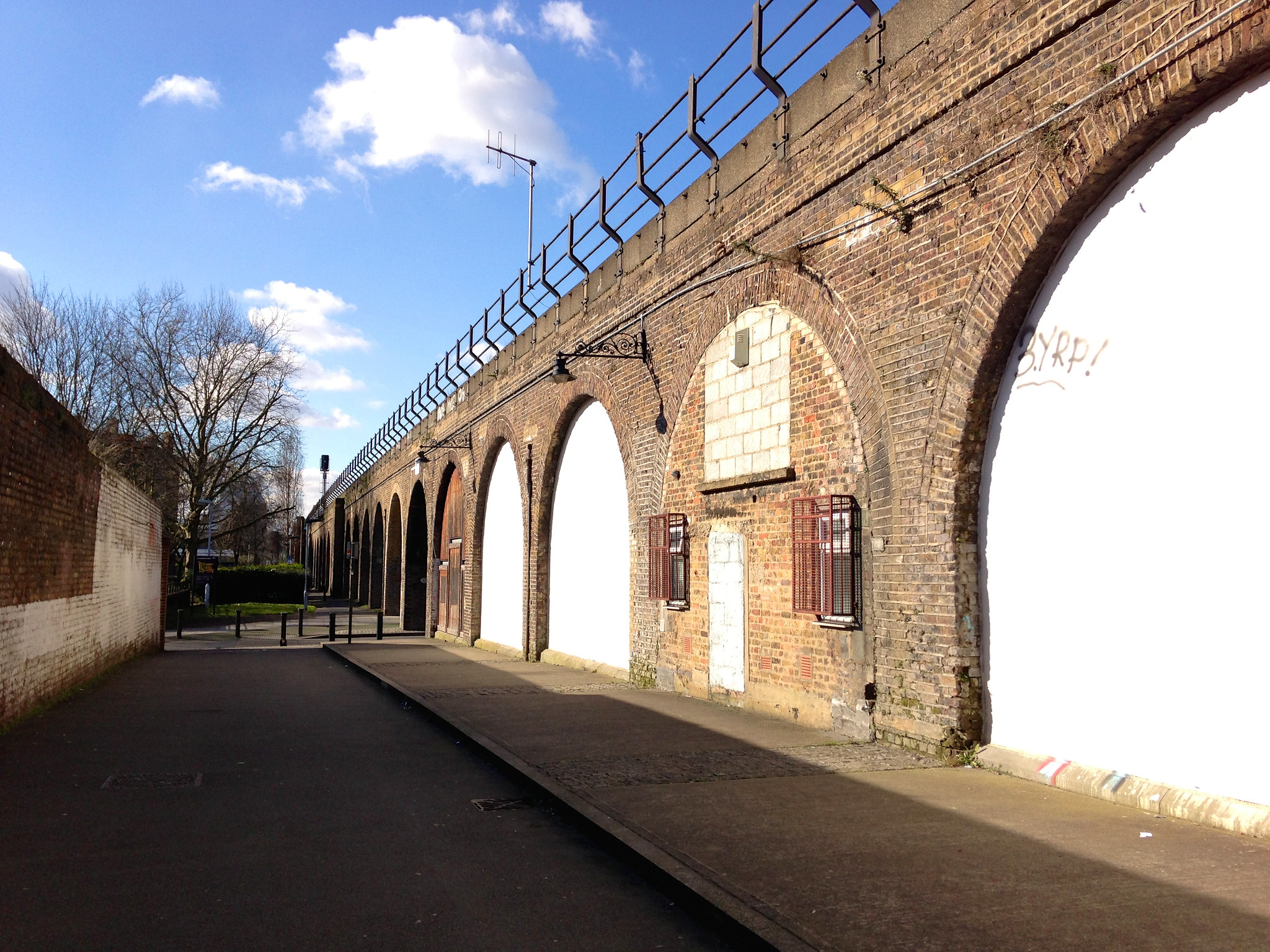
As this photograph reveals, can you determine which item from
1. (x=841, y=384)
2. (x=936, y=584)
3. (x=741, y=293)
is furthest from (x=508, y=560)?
(x=936, y=584)

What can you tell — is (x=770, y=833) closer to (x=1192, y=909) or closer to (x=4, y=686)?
(x=1192, y=909)

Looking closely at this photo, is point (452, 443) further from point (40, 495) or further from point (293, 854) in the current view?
point (293, 854)

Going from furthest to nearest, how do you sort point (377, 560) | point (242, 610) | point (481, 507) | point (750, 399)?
point (377, 560)
point (242, 610)
point (481, 507)
point (750, 399)

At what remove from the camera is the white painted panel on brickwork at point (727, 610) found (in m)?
11.1

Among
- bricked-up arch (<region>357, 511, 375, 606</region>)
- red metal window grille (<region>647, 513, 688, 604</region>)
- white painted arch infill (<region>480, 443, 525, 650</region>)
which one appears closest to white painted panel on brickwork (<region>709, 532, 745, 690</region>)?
red metal window grille (<region>647, 513, 688, 604</region>)

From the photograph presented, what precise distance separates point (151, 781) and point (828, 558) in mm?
5850

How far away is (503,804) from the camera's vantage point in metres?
6.95

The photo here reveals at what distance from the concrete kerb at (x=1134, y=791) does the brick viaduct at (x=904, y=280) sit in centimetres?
45

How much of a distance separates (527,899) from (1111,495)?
14.5ft

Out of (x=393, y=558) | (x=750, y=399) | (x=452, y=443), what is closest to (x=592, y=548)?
(x=750, y=399)

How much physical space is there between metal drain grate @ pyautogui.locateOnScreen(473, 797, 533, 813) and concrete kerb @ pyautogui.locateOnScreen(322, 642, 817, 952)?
0.47ft

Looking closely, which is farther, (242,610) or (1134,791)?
(242,610)

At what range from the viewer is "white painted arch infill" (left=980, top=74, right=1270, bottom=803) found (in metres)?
5.64

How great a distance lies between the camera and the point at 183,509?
56.4 metres
